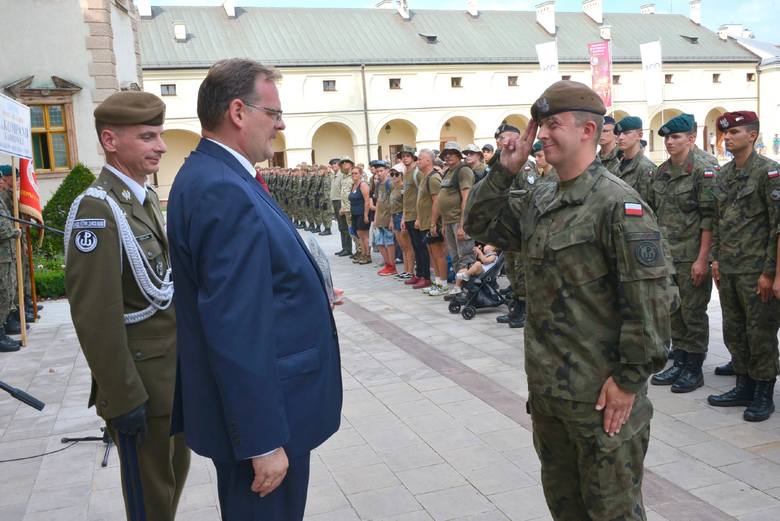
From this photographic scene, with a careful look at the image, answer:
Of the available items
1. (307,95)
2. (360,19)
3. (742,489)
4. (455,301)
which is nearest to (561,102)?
(742,489)

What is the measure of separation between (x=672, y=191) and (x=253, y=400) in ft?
15.1

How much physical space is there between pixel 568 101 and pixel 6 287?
286 inches

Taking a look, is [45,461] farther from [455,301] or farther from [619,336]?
[455,301]

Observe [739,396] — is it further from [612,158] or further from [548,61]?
[548,61]

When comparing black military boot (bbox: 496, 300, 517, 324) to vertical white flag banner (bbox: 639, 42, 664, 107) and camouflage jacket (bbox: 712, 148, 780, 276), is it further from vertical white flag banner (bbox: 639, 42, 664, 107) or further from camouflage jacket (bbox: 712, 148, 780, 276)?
vertical white flag banner (bbox: 639, 42, 664, 107)

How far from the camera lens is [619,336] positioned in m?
2.45

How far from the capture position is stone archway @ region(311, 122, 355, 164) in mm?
39844

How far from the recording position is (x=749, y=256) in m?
4.93

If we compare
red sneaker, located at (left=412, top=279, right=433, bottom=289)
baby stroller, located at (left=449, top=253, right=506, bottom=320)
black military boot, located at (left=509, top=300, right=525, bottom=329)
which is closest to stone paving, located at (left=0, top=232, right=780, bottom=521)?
black military boot, located at (left=509, top=300, right=525, bottom=329)

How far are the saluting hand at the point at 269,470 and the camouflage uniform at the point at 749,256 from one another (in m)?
3.92

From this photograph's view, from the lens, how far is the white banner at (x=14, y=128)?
6.96 metres

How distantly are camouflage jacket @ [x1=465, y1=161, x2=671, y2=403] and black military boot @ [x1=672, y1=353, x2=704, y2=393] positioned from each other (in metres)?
3.24

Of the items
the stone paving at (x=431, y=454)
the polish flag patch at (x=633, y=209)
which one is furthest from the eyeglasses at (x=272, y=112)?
the stone paving at (x=431, y=454)

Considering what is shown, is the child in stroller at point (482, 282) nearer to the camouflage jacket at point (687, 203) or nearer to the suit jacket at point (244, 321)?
the camouflage jacket at point (687, 203)
